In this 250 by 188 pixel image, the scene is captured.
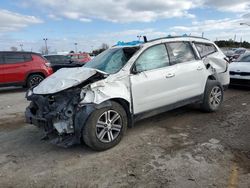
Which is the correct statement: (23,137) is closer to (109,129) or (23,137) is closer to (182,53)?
(109,129)

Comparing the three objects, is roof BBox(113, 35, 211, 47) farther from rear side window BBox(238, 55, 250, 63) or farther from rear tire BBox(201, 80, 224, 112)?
rear side window BBox(238, 55, 250, 63)

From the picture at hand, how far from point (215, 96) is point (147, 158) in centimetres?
315

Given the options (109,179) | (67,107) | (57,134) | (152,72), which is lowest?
(109,179)

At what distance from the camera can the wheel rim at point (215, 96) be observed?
21.7 feet

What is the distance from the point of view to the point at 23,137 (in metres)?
5.43

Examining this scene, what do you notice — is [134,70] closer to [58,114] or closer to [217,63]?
[58,114]

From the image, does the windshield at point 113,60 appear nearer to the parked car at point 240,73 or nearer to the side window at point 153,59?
the side window at point 153,59

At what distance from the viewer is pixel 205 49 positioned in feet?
22.6

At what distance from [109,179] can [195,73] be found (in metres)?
3.36

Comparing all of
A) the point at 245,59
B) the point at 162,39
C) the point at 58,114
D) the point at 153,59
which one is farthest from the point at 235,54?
the point at 58,114

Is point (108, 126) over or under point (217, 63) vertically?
under

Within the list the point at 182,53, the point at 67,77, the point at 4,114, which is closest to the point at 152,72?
the point at 182,53

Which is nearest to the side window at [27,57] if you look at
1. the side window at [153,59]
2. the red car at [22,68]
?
the red car at [22,68]

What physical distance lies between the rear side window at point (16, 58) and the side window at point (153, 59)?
7.72 metres
